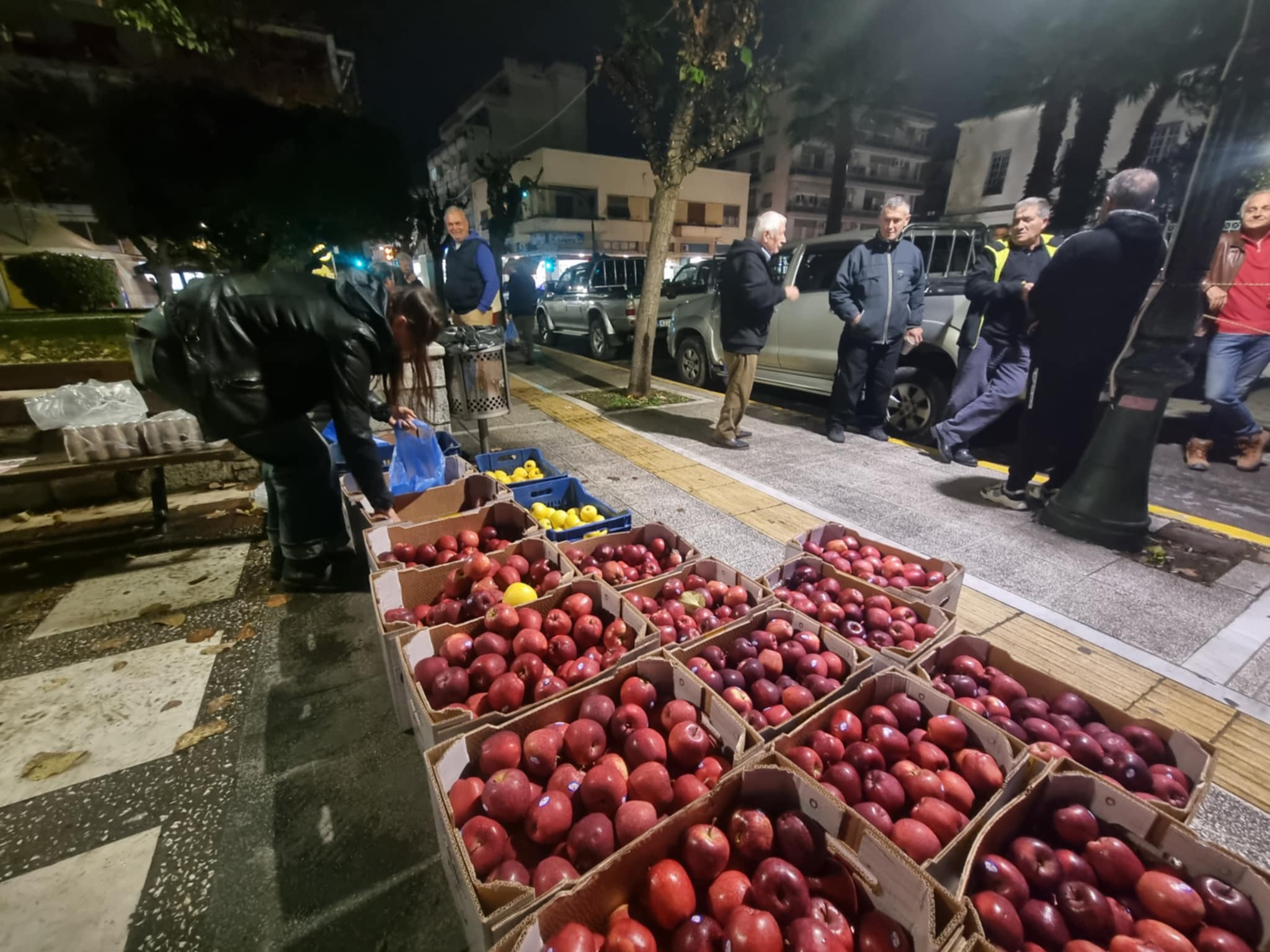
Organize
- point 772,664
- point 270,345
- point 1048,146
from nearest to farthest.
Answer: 1. point 772,664
2. point 270,345
3. point 1048,146

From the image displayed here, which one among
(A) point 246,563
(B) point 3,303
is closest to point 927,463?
(A) point 246,563

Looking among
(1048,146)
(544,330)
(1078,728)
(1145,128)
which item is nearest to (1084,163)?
(1145,128)

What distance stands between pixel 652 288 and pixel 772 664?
7.22 metres

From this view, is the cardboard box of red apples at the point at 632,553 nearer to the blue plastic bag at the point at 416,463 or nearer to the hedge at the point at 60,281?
the blue plastic bag at the point at 416,463

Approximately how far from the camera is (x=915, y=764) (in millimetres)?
1601

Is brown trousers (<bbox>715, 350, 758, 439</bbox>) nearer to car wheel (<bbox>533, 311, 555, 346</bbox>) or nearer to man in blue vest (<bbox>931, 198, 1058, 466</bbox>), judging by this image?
man in blue vest (<bbox>931, 198, 1058, 466</bbox>)

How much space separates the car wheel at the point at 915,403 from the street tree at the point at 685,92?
3.52 m

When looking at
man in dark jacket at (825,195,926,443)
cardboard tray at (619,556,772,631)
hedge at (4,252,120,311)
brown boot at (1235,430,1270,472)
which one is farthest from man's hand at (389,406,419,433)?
hedge at (4,252,120,311)

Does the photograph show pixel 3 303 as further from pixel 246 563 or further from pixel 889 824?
pixel 889 824

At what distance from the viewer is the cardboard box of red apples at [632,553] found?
8.95 feet

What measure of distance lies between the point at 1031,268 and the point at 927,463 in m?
2.00

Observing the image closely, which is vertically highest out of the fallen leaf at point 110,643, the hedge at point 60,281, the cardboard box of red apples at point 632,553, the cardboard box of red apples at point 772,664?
the hedge at point 60,281

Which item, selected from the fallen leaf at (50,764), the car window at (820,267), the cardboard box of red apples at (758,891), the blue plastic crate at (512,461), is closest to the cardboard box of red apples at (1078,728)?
the cardboard box of red apples at (758,891)

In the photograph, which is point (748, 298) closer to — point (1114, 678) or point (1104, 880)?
point (1114, 678)
